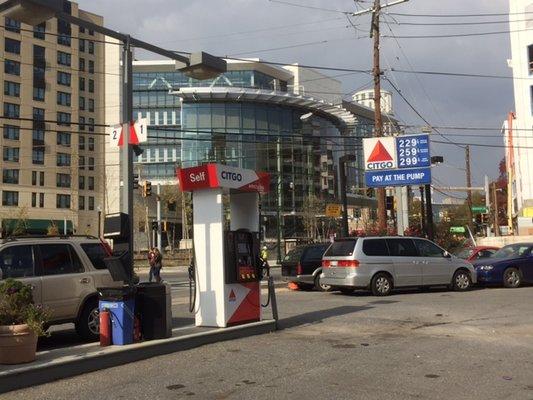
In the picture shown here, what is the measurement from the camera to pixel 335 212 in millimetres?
39156

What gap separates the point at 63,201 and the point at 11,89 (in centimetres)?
1684

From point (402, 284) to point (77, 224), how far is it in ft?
251

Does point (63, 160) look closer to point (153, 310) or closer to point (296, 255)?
point (296, 255)

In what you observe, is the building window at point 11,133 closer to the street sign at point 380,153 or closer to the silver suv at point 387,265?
the street sign at point 380,153

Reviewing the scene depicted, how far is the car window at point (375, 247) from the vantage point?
17819 mm

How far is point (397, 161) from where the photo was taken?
2677cm

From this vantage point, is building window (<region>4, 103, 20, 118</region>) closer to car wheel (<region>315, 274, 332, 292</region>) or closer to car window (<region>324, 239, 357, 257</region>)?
car wheel (<region>315, 274, 332, 292</region>)

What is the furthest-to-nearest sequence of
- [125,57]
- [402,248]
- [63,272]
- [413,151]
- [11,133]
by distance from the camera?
[11,133], [413,151], [402,248], [125,57], [63,272]

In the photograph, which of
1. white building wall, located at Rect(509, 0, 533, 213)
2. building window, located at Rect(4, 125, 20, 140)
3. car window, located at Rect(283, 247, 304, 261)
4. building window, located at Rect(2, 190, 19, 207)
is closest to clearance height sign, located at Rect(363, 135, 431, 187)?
car window, located at Rect(283, 247, 304, 261)

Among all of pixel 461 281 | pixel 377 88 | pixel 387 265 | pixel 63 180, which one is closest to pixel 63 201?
pixel 63 180

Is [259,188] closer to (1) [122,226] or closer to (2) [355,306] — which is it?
(1) [122,226]

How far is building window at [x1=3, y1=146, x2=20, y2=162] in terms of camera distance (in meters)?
80.4

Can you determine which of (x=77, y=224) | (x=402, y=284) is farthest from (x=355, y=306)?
(x=77, y=224)

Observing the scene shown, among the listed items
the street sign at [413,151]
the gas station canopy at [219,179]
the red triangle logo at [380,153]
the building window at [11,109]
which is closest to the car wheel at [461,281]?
the street sign at [413,151]
